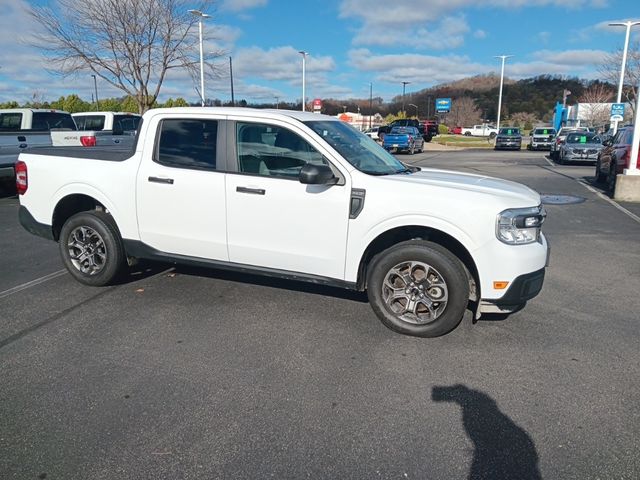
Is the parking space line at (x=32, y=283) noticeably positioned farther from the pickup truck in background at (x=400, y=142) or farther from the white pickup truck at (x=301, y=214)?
the pickup truck in background at (x=400, y=142)

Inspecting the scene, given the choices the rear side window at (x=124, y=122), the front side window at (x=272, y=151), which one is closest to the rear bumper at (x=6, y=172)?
the rear side window at (x=124, y=122)

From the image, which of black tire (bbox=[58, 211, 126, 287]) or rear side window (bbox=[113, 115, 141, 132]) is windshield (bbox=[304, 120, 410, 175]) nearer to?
black tire (bbox=[58, 211, 126, 287])

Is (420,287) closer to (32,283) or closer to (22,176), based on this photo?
(32,283)

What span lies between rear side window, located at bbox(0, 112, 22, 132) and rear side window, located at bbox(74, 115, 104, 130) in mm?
3714

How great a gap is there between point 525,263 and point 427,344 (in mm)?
1025

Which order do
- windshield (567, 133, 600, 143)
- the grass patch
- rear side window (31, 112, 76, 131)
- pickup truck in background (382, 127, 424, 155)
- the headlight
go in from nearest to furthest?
1. the headlight
2. rear side window (31, 112, 76, 131)
3. windshield (567, 133, 600, 143)
4. pickup truck in background (382, 127, 424, 155)
5. the grass patch

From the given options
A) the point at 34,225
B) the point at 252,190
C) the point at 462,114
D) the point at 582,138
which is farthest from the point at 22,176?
the point at 462,114

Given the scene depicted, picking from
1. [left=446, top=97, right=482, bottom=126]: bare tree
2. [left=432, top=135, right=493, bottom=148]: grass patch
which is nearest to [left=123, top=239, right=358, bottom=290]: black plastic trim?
[left=432, top=135, right=493, bottom=148]: grass patch

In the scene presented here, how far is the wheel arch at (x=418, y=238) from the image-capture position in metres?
4.20

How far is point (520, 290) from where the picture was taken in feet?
12.9

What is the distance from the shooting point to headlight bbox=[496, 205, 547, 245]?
3890 mm

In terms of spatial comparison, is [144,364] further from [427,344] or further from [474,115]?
[474,115]

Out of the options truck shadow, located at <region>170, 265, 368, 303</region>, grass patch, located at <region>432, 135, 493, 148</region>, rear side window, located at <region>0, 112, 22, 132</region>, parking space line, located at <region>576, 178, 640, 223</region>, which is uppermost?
rear side window, located at <region>0, 112, 22, 132</region>

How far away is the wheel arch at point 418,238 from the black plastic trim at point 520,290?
0.80 ft
